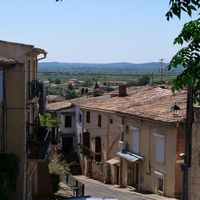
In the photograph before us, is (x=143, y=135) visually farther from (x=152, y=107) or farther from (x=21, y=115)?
(x=21, y=115)

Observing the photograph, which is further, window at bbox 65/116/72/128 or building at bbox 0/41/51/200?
window at bbox 65/116/72/128

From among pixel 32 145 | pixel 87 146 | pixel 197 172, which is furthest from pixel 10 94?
pixel 87 146

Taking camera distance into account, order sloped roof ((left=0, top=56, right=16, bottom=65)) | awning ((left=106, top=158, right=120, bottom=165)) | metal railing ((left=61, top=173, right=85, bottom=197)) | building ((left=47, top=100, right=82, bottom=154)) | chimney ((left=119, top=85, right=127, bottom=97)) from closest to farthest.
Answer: sloped roof ((left=0, top=56, right=16, bottom=65)), metal railing ((left=61, top=173, right=85, bottom=197)), awning ((left=106, top=158, right=120, bottom=165)), chimney ((left=119, top=85, right=127, bottom=97)), building ((left=47, top=100, right=82, bottom=154))

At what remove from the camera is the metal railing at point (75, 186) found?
90.6 ft

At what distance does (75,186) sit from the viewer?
29.2m

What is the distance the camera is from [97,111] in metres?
43.2

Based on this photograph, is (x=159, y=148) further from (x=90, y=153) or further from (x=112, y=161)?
(x=90, y=153)

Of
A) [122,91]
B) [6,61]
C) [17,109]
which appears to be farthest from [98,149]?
[6,61]

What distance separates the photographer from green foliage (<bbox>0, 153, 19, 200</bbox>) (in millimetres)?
15048

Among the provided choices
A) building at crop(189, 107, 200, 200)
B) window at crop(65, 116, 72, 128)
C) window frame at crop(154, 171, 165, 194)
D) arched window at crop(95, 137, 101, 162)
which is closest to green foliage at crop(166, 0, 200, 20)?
building at crop(189, 107, 200, 200)

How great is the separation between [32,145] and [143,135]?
13.1m

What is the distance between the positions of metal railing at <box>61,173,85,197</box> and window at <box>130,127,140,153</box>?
5.86m

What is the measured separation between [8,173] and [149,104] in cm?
2083

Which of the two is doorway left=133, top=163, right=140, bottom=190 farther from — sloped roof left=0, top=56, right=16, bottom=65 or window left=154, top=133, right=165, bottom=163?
sloped roof left=0, top=56, right=16, bottom=65
